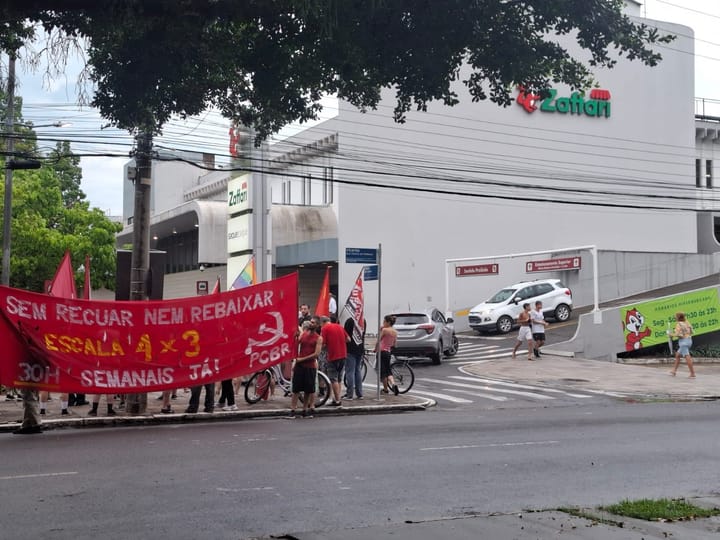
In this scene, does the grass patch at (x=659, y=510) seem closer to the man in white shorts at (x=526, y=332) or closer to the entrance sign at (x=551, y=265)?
the man in white shorts at (x=526, y=332)

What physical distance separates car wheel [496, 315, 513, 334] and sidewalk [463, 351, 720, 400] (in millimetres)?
5622

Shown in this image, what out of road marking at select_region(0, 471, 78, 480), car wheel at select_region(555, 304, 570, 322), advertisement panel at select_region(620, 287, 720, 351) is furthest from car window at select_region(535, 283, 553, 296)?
road marking at select_region(0, 471, 78, 480)

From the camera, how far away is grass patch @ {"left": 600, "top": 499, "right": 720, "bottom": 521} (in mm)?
8047

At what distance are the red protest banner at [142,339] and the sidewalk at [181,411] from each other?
0.58 metres

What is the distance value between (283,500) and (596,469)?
13.8 feet

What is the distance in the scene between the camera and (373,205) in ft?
141

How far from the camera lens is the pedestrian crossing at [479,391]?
70.0 feet

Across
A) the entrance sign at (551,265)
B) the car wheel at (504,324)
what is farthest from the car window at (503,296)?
the entrance sign at (551,265)

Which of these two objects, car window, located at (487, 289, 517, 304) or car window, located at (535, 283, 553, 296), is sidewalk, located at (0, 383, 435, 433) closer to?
car window, located at (487, 289, 517, 304)

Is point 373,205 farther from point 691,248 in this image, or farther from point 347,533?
point 347,533

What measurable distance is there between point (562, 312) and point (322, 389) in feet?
71.2

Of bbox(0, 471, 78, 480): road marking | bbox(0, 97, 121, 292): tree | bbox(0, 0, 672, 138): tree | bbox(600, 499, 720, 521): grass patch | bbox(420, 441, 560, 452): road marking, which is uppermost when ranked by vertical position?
bbox(0, 97, 121, 292): tree

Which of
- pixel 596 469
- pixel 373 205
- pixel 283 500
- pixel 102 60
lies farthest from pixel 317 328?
pixel 373 205

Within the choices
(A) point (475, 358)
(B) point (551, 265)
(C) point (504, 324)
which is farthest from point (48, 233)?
(B) point (551, 265)
